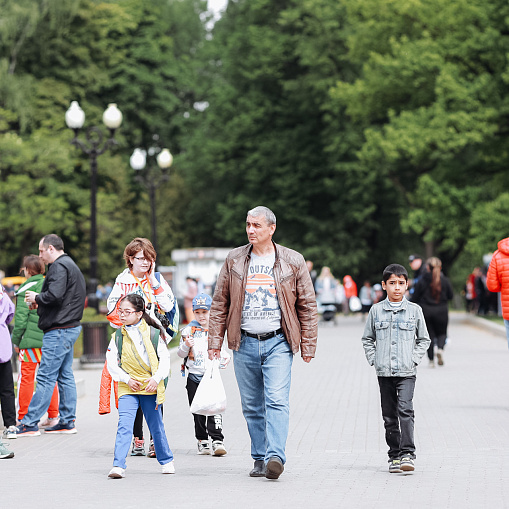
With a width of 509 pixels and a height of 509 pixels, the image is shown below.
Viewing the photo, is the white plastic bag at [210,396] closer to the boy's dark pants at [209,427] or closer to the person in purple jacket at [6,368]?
the boy's dark pants at [209,427]

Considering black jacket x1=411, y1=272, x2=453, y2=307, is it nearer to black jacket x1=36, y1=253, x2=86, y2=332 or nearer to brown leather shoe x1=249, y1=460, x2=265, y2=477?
black jacket x1=36, y1=253, x2=86, y2=332

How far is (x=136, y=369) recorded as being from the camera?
800 cm

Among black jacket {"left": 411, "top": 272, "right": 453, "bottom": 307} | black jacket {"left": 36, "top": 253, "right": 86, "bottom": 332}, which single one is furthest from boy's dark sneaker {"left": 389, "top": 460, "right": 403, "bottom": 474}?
black jacket {"left": 411, "top": 272, "right": 453, "bottom": 307}

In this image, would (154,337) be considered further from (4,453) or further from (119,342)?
(4,453)

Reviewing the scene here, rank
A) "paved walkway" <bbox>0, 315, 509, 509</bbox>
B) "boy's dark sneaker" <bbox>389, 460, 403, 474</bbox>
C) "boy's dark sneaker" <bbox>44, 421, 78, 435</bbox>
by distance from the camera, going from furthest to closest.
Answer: "boy's dark sneaker" <bbox>44, 421, 78, 435</bbox>
"boy's dark sneaker" <bbox>389, 460, 403, 474</bbox>
"paved walkway" <bbox>0, 315, 509, 509</bbox>

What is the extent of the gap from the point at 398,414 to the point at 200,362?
6.47 ft

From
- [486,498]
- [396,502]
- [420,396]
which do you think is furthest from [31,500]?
[420,396]

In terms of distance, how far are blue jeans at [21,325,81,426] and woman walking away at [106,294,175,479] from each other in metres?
2.60

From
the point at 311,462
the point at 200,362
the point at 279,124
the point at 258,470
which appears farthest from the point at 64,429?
the point at 279,124

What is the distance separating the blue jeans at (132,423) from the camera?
7.87 m

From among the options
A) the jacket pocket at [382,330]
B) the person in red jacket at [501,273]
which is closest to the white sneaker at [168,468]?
the jacket pocket at [382,330]

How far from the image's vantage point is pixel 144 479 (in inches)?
311

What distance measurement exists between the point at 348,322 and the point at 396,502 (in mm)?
30118

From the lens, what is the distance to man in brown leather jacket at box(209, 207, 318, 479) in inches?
308
